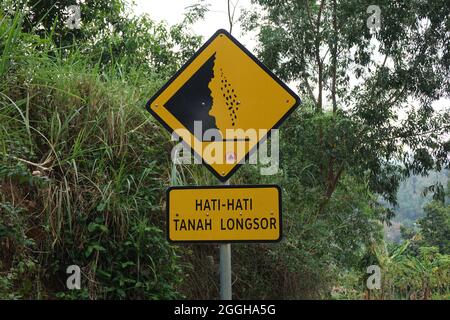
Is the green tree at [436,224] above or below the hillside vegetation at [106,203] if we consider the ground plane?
above

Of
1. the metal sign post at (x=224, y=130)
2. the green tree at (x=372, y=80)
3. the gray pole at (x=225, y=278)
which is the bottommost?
the gray pole at (x=225, y=278)

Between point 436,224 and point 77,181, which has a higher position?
point 436,224

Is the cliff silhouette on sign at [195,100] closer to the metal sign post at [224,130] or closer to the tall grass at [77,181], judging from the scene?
the metal sign post at [224,130]

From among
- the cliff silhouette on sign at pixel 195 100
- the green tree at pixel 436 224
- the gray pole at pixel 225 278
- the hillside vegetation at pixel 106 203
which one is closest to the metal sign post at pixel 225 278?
the gray pole at pixel 225 278

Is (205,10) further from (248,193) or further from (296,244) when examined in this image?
(248,193)

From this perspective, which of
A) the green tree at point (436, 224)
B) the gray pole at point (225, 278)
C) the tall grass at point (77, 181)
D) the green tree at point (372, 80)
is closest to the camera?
the gray pole at point (225, 278)

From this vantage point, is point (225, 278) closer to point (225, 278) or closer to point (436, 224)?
point (225, 278)

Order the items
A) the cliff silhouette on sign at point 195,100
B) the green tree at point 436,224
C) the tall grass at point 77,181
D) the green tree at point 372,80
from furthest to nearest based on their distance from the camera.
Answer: the green tree at point 436,224 < the green tree at point 372,80 < the tall grass at point 77,181 < the cliff silhouette on sign at point 195,100

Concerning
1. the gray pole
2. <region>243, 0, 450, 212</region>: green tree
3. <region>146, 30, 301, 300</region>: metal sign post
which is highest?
<region>243, 0, 450, 212</region>: green tree

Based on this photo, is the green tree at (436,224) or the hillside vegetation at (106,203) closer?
the hillside vegetation at (106,203)

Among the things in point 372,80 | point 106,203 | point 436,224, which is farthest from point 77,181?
point 436,224

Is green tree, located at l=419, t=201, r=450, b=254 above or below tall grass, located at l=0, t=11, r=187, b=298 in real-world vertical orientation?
above

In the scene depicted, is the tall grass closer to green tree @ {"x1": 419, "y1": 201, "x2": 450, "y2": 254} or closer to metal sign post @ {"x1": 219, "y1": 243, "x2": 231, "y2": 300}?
metal sign post @ {"x1": 219, "y1": 243, "x2": 231, "y2": 300}

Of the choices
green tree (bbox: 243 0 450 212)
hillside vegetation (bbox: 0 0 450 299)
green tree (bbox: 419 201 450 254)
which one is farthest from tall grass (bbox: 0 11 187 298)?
green tree (bbox: 419 201 450 254)
